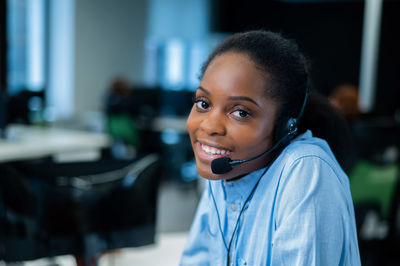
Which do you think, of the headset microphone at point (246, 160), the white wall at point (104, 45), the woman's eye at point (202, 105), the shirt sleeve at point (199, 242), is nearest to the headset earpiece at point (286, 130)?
the headset microphone at point (246, 160)

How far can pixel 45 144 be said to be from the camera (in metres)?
2.89

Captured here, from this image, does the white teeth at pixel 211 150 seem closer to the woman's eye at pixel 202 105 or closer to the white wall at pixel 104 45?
the woman's eye at pixel 202 105

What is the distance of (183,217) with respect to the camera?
4570 millimetres

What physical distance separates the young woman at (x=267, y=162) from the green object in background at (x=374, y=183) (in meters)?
1.60

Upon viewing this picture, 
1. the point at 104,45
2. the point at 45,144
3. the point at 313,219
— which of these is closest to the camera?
the point at 313,219

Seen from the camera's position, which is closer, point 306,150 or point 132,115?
point 306,150

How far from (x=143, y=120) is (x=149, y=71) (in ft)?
9.91

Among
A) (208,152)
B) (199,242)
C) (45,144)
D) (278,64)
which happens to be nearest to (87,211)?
(199,242)

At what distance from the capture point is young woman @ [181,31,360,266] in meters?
0.75

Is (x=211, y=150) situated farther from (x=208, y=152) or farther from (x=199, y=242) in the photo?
(x=199, y=242)

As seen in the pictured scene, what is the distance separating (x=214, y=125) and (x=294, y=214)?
0.67 feet

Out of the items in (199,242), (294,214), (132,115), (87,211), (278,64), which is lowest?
(132,115)

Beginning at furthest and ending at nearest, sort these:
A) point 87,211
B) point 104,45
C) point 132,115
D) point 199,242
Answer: point 104,45 → point 132,115 → point 87,211 → point 199,242

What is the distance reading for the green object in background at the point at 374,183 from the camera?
2387mm
